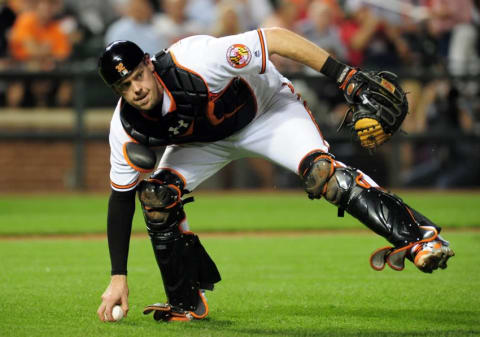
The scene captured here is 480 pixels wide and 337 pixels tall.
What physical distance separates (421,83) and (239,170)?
3481mm

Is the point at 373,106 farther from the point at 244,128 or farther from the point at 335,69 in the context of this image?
the point at 244,128

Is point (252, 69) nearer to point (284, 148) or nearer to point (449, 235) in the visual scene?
point (284, 148)

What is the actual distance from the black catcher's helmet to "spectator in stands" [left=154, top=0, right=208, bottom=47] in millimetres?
9420

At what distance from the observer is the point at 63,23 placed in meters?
14.1

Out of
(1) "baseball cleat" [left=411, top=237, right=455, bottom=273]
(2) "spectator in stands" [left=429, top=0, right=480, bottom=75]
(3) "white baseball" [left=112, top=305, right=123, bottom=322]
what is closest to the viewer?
(1) "baseball cleat" [left=411, top=237, right=455, bottom=273]

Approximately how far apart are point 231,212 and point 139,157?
7026 millimetres

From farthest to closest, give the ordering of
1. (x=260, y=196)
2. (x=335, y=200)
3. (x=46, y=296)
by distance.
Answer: (x=260, y=196) < (x=46, y=296) < (x=335, y=200)

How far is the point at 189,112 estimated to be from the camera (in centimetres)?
463

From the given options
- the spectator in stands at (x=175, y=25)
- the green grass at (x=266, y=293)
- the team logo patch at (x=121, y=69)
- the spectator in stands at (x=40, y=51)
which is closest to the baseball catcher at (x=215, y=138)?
the team logo patch at (x=121, y=69)

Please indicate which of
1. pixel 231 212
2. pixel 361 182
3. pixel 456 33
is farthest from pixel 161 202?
pixel 456 33

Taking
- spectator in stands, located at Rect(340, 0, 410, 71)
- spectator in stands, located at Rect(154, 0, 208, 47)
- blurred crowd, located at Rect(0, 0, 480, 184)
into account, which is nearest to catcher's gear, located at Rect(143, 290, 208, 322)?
blurred crowd, located at Rect(0, 0, 480, 184)

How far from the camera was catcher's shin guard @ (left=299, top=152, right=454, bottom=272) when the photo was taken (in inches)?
161

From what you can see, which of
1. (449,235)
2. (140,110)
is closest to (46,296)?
(140,110)

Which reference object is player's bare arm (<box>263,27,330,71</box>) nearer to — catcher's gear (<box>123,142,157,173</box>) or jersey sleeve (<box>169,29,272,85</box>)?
jersey sleeve (<box>169,29,272,85</box>)
